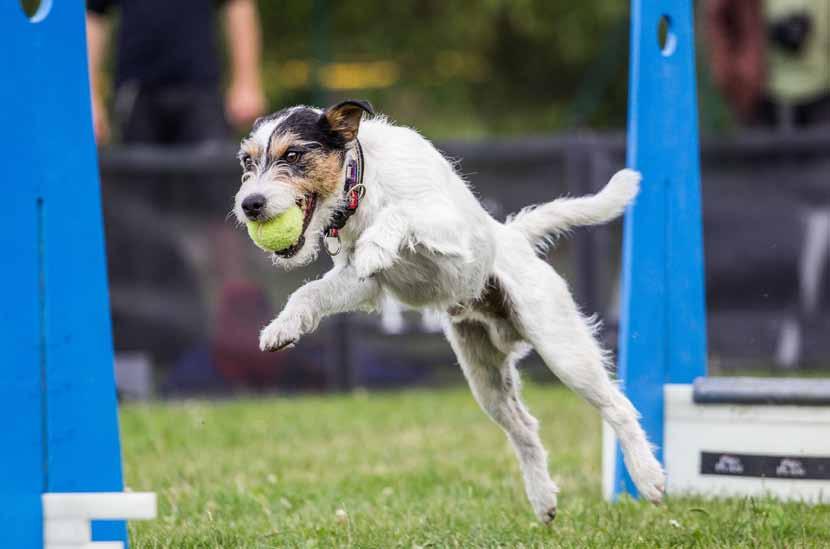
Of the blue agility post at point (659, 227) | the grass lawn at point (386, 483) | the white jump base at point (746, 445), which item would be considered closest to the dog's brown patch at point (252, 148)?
the grass lawn at point (386, 483)

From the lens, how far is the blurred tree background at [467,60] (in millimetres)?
13422

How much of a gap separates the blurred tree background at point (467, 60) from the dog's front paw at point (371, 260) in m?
9.45

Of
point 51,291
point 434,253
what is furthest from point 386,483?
point 51,291

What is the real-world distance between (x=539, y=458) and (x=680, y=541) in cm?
68

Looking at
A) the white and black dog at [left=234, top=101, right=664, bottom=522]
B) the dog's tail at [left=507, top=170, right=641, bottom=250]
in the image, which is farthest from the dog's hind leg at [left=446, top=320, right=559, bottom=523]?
the dog's tail at [left=507, top=170, right=641, bottom=250]

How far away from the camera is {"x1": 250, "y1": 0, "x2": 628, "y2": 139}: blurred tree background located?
44.0 feet

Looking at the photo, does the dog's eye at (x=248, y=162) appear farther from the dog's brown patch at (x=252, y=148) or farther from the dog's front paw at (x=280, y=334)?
the dog's front paw at (x=280, y=334)

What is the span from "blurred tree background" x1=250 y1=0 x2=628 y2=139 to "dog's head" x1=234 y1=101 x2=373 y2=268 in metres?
9.13

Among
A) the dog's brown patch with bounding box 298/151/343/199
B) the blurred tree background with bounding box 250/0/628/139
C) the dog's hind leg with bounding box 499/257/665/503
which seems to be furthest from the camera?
the blurred tree background with bounding box 250/0/628/139

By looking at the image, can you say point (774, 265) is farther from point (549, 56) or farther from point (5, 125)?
point (549, 56)

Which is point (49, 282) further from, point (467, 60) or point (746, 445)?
point (467, 60)

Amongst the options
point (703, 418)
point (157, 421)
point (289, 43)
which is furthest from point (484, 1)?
point (703, 418)

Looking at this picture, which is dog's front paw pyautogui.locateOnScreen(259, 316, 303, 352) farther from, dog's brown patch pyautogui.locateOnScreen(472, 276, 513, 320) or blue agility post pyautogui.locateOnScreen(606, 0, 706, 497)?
blue agility post pyautogui.locateOnScreen(606, 0, 706, 497)

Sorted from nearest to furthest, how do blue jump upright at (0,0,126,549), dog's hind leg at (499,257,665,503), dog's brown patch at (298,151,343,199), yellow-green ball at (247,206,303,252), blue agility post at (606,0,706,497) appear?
blue jump upright at (0,0,126,549)
yellow-green ball at (247,206,303,252)
dog's brown patch at (298,151,343,199)
dog's hind leg at (499,257,665,503)
blue agility post at (606,0,706,497)
